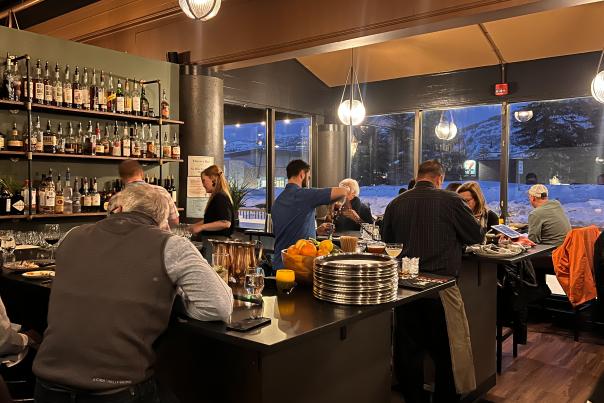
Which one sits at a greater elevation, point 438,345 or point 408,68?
point 408,68

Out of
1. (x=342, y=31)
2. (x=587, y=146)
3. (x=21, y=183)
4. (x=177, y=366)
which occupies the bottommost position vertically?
(x=177, y=366)

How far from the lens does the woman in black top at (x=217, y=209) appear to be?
15.4 feet

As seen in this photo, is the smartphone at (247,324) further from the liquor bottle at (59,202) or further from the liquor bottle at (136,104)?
the liquor bottle at (136,104)

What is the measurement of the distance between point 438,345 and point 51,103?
349 cm

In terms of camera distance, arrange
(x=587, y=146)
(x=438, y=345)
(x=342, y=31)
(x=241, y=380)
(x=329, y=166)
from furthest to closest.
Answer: (x=329, y=166) → (x=587, y=146) → (x=342, y=31) → (x=438, y=345) → (x=241, y=380)

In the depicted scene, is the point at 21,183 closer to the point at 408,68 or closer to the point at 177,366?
the point at 177,366

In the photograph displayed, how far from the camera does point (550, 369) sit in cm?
430

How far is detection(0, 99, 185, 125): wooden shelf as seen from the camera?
14.0 ft

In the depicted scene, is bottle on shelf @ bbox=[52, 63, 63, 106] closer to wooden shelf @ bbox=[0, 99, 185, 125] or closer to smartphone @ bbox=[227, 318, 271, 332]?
wooden shelf @ bbox=[0, 99, 185, 125]

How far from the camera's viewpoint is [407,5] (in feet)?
15.3

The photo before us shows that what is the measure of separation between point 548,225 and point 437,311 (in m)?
2.65

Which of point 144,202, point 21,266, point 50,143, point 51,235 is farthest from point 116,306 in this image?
point 50,143

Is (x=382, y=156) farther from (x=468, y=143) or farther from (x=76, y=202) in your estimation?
(x=76, y=202)

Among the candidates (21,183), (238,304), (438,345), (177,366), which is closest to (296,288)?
(238,304)
